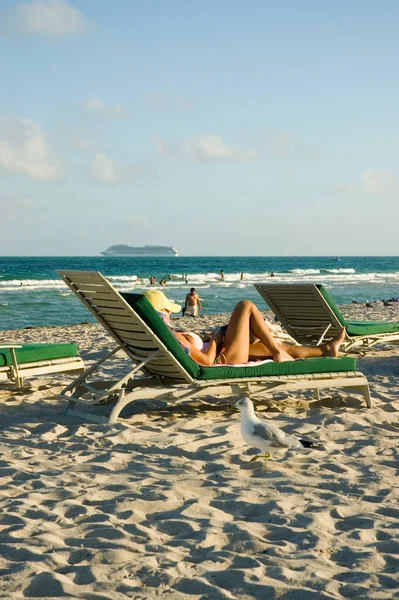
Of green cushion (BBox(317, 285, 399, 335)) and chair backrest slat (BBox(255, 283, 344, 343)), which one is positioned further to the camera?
green cushion (BBox(317, 285, 399, 335))

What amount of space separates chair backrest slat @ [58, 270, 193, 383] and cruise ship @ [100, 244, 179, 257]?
13039 centimetres

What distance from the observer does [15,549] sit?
3.04 meters

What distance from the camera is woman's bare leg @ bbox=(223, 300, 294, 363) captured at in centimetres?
587

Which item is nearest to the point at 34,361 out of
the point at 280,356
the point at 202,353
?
the point at 202,353

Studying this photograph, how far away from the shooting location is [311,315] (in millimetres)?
8719

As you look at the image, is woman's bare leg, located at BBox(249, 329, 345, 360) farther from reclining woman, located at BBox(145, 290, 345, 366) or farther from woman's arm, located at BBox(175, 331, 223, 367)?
woman's arm, located at BBox(175, 331, 223, 367)

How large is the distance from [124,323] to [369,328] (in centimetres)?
439

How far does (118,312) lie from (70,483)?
178cm

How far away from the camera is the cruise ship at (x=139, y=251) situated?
137 meters

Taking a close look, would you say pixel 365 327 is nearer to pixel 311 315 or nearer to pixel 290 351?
pixel 311 315

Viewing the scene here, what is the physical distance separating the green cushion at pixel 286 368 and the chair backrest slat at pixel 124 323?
227mm

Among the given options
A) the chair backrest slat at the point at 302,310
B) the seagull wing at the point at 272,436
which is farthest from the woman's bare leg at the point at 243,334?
the chair backrest slat at the point at 302,310

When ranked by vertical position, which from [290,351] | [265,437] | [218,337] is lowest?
[265,437]

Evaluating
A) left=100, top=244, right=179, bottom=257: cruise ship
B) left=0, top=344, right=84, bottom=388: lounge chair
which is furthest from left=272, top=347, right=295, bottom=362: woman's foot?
left=100, top=244, right=179, bottom=257: cruise ship
